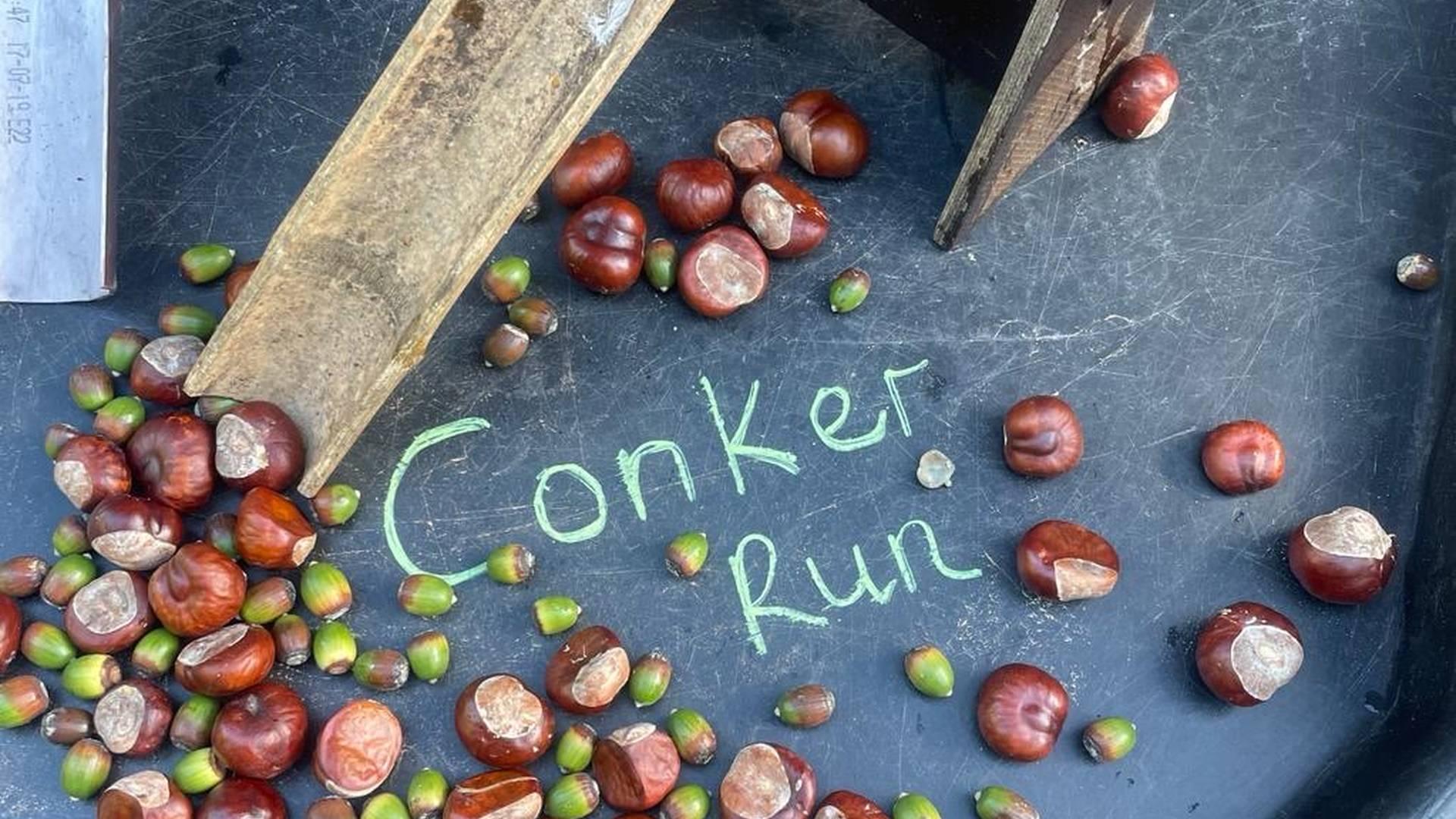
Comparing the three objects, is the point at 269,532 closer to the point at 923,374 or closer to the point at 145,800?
the point at 145,800

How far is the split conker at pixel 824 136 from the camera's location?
2.70m

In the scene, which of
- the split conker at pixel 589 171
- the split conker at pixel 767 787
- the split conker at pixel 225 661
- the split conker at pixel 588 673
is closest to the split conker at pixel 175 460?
the split conker at pixel 225 661

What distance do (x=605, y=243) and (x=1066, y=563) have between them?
3.77 feet

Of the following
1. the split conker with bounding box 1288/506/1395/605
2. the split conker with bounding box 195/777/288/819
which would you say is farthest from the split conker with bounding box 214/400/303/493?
the split conker with bounding box 1288/506/1395/605

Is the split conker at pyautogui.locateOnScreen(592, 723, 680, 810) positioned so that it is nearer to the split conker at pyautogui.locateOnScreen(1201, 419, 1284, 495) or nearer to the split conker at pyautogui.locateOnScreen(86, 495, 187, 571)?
the split conker at pyautogui.locateOnScreen(86, 495, 187, 571)

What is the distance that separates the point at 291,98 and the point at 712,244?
105 centimetres

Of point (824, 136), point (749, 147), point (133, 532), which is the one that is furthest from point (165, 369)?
point (824, 136)

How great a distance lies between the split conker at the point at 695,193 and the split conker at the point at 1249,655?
1341 millimetres

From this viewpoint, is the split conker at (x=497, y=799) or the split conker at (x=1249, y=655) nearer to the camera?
the split conker at (x=497, y=799)

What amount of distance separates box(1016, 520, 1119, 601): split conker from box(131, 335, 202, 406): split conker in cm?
174

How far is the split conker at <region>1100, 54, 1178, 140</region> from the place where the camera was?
2721 mm

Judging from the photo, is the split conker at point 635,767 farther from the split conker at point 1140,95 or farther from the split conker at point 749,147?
the split conker at point 1140,95

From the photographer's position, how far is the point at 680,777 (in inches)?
94.3

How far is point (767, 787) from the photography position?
7.61 feet
